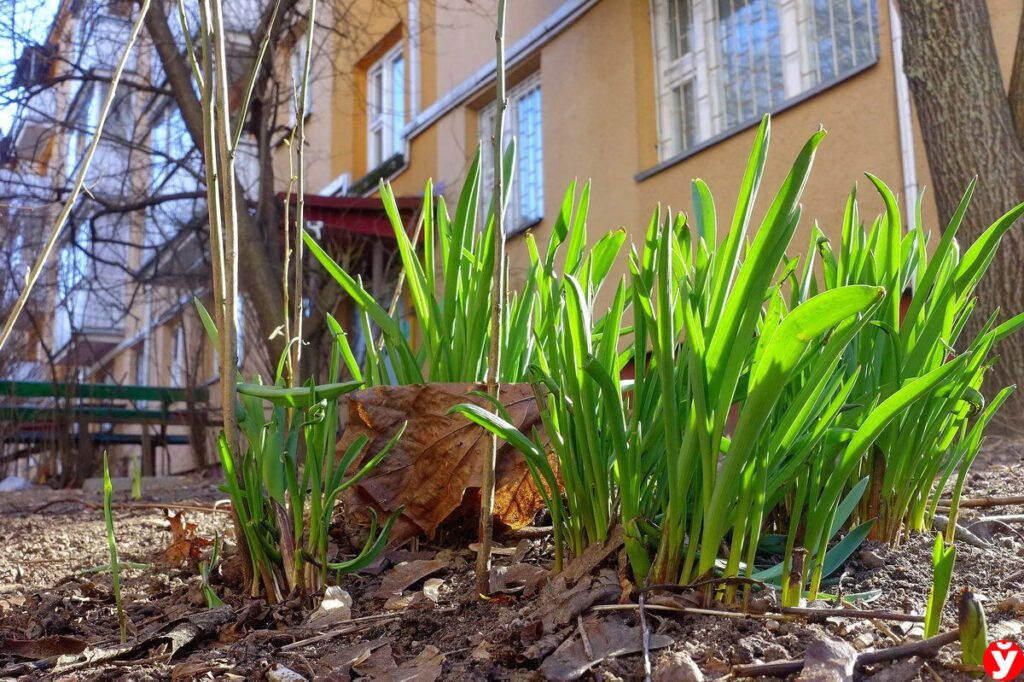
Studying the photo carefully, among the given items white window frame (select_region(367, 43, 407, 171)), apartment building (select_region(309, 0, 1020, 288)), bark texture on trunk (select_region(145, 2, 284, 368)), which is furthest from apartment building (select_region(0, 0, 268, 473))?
apartment building (select_region(309, 0, 1020, 288))

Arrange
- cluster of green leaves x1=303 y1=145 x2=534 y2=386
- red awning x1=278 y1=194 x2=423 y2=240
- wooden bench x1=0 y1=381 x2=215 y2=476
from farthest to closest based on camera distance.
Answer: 1. red awning x1=278 y1=194 x2=423 y2=240
2. wooden bench x1=0 y1=381 x2=215 y2=476
3. cluster of green leaves x1=303 y1=145 x2=534 y2=386

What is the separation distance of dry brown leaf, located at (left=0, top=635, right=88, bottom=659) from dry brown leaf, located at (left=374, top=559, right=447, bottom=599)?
1.38 feet

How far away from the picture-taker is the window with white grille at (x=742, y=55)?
5164 mm

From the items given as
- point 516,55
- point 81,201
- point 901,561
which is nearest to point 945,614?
point 901,561

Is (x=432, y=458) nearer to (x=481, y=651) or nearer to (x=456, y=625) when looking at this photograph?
(x=456, y=625)

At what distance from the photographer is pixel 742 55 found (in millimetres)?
5793

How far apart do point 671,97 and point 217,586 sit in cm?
544

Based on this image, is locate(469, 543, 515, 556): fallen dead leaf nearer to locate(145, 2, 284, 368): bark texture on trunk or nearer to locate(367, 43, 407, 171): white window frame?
locate(145, 2, 284, 368): bark texture on trunk

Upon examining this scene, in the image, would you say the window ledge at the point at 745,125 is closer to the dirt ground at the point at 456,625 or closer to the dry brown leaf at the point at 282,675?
the dirt ground at the point at 456,625

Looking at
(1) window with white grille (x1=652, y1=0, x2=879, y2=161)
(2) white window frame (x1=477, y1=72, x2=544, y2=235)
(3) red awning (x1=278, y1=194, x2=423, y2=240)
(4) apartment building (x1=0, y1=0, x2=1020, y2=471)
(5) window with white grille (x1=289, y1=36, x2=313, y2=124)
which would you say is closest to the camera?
(5) window with white grille (x1=289, y1=36, x2=313, y2=124)

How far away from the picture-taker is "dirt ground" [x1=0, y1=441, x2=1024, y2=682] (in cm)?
98

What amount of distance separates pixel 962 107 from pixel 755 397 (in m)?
2.60

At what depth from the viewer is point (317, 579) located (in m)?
1.42

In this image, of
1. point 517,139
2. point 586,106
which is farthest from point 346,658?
point 517,139
